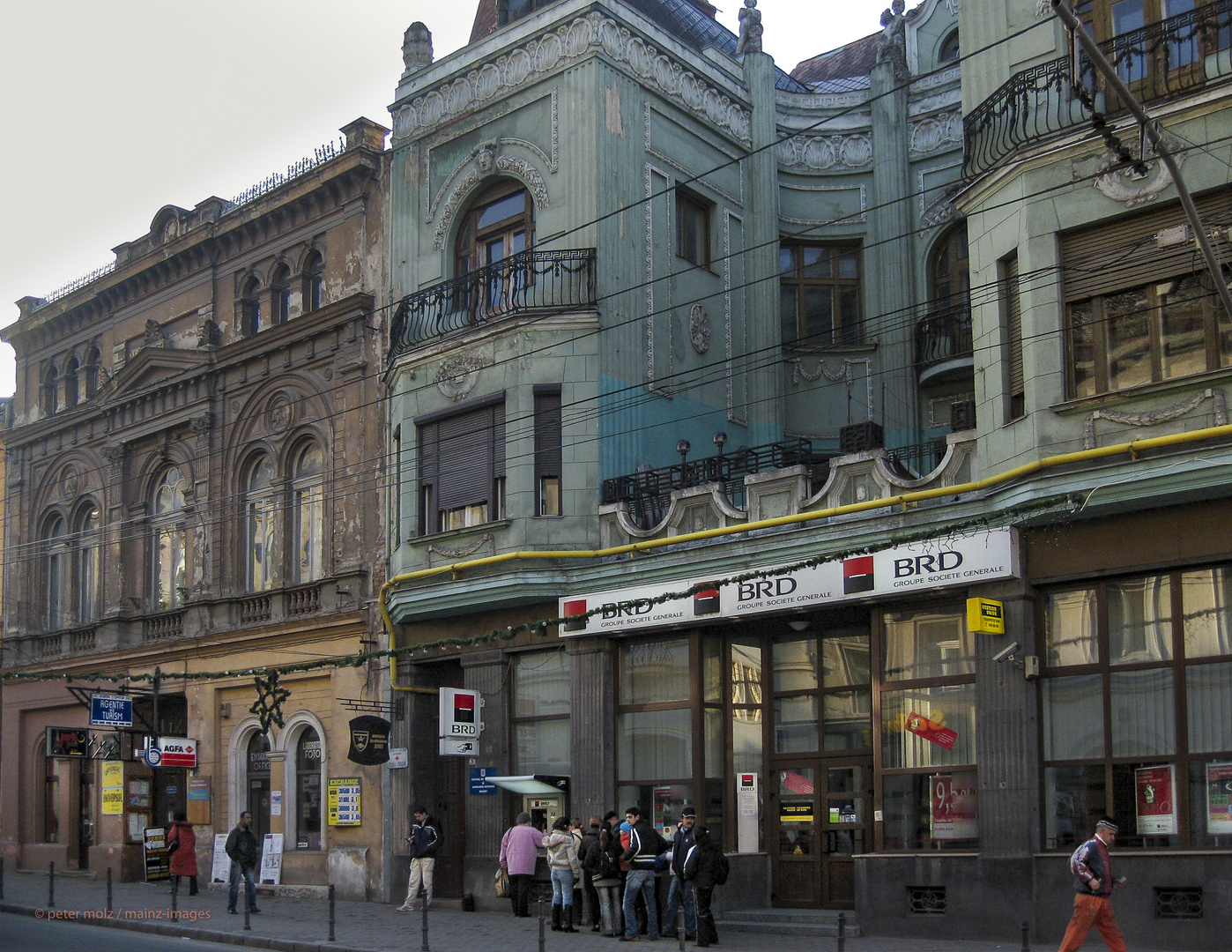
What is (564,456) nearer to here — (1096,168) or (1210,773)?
(1096,168)

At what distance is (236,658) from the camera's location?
100 feet

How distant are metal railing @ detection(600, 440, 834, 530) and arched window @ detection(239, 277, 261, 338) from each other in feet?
40.0

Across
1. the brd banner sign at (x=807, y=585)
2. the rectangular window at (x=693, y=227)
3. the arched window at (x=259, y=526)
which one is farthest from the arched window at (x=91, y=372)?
the brd banner sign at (x=807, y=585)

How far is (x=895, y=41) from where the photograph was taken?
2775cm

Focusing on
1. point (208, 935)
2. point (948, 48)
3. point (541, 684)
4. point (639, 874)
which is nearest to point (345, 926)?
point (208, 935)

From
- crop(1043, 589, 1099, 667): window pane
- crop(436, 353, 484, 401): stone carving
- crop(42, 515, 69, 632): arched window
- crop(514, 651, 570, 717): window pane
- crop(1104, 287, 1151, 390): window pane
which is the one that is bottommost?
Result: crop(514, 651, 570, 717): window pane

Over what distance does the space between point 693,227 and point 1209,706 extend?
42.8ft

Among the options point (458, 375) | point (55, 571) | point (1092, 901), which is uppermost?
point (458, 375)

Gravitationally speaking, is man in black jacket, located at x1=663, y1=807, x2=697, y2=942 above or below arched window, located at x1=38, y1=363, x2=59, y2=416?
below

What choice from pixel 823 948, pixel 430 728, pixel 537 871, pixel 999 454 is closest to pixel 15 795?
pixel 430 728

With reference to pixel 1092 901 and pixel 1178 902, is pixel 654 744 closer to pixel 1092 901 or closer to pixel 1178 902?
pixel 1178 902

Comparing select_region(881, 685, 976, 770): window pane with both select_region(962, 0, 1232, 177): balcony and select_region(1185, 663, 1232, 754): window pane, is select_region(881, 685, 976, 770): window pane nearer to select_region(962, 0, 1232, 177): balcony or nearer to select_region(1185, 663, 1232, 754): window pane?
select_region(1185, 663, 1232, 754): window pane

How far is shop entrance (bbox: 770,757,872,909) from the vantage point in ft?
67.4

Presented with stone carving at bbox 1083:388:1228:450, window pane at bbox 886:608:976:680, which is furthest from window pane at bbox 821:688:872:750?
stone carving at bbox 1083:388:1228:450
